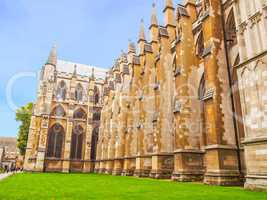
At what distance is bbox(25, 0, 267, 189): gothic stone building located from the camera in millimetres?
10094

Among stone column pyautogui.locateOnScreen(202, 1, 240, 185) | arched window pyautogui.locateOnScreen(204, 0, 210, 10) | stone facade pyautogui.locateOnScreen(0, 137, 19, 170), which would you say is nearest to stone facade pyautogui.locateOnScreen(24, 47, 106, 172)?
stone column pyautogui.locateOnScreen(202, 1, 240, 185)

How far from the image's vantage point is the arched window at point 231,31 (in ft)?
48.0

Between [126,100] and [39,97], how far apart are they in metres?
18.0

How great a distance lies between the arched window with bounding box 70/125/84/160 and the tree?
1041 cm

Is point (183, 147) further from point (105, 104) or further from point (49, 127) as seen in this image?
point (49, 127)

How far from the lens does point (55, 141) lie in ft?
125

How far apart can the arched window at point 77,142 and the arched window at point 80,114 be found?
200 centimetres

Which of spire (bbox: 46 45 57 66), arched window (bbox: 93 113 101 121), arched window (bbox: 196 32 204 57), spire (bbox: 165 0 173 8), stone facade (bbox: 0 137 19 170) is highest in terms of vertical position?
spire (bbox: 46 45 57 66)

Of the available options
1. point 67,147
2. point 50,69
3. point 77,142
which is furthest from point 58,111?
point 50,69

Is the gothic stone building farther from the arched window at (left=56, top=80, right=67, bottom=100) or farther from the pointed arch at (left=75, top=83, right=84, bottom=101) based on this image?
the arched window at (left=56, top=80, right=67, bottom=100)

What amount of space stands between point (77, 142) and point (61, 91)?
10.5 m

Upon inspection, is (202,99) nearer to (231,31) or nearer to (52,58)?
(231,31)

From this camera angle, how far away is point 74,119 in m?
40.7

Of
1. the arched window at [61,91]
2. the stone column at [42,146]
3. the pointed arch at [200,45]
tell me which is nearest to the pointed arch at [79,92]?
the arched window at [61,91]
